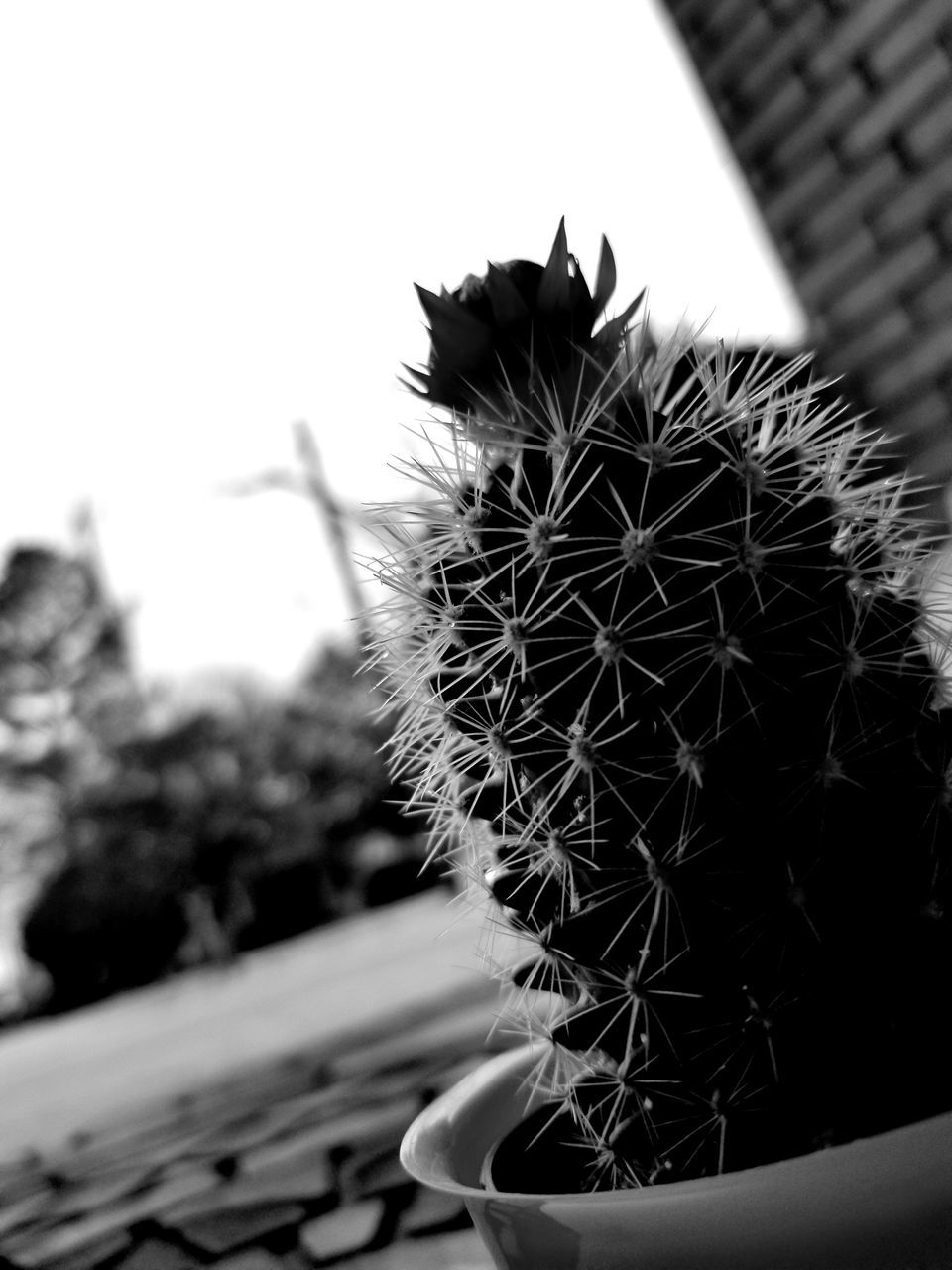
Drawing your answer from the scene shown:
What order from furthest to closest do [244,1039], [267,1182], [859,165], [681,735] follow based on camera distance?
[244,1039] → [859,165] → [267,1182] → [681,735]

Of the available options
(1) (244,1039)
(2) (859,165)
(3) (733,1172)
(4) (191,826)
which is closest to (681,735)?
(3) (733,1172)

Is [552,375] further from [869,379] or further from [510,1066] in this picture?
[869,379]

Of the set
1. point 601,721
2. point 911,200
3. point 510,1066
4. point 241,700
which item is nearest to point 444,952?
point 911,200

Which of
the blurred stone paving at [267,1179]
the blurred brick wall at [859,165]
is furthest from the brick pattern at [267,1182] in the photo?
the blurred brick wall at [859,165]

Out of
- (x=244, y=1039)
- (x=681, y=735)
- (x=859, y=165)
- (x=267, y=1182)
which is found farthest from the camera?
(x=244, y=1039)

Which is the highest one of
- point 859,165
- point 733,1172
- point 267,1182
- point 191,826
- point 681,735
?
point 191,826

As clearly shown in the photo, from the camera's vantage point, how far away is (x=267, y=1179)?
124 cm

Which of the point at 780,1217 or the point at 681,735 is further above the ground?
the point at 681,735

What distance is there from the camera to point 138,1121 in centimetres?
201

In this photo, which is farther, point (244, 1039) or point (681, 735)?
point (244, 1039)

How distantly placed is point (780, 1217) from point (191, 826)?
13.3 metres

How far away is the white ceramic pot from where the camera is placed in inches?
14.9

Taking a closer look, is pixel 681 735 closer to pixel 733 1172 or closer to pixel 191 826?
pixel 733 1172

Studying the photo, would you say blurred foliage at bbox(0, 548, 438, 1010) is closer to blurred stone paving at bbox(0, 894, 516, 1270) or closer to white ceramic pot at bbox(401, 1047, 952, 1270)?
blurred stone paving at bbox(0, 894, 516, 1270)
